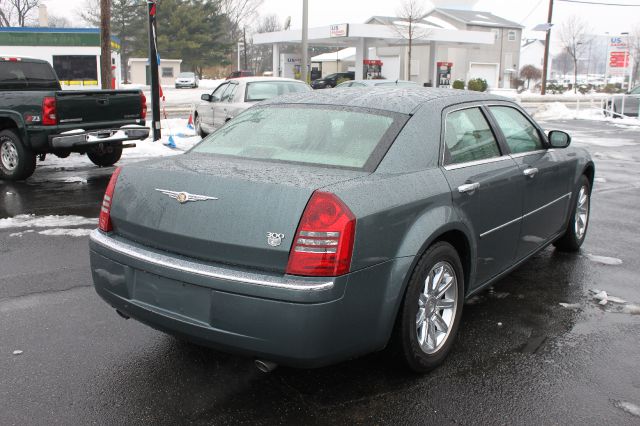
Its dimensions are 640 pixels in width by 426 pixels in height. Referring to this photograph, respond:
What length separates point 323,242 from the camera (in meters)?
2.86

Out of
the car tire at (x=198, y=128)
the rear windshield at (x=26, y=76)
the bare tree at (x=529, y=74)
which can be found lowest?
the car tire at (x=198, y=128)

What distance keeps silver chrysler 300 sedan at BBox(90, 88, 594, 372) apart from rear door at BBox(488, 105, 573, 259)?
0.51 ft

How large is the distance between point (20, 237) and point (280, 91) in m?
7.70

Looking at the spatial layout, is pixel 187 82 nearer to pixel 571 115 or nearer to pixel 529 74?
pixel 529 74

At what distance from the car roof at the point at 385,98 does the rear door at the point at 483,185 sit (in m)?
0.12

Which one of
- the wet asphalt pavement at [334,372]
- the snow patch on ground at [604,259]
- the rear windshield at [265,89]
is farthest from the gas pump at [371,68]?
the wet asphalt pavement at [334,372]

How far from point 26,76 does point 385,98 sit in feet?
28.3

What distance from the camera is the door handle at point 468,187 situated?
3.66m

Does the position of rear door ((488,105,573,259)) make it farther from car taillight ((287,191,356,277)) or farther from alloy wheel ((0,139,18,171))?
alloy wheel ((0,139,18,171))

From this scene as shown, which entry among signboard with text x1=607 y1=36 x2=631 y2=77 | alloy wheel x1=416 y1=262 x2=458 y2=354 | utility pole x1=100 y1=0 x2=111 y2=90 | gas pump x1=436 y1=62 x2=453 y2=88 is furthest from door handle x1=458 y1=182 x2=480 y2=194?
signboard with text x1=607 y1=36 x2=631 y2=77

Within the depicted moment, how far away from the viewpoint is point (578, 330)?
4203 millimetres

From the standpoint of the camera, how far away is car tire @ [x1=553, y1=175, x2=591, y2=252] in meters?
5.71

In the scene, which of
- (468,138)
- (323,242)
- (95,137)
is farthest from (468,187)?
(95,137)

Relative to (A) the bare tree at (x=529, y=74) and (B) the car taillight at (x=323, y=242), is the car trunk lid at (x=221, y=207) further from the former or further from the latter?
(A) the bare tree at (x=529, y=74)
